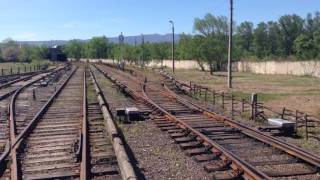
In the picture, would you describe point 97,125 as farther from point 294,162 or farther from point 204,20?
point 204,20

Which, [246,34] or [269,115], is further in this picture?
[246,34]

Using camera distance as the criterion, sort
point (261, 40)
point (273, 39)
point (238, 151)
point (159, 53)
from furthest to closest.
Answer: point (261, 40)
point (273, 39)
point (159, 53)
point (238, 151)

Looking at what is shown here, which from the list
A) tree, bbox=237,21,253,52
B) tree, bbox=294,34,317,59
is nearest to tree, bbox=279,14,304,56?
tree, bbox=237,21,253,52

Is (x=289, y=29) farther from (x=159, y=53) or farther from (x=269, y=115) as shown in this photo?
(x=269, y=115)

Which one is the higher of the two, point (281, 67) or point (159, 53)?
point (159, 53)

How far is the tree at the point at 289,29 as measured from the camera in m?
151

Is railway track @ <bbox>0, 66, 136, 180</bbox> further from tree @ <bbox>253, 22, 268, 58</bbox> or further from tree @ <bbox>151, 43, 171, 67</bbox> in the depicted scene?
tree @ <bbox>253, 22, 268, 58</bbox>

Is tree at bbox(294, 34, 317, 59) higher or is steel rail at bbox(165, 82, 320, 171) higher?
tree at bbox(294, 34, 317, 59)

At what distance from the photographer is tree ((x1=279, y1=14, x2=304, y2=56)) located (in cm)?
15075

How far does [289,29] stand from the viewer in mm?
153000

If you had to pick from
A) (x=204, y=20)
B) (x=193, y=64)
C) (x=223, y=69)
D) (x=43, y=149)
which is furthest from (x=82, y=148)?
(x=204, y=20)

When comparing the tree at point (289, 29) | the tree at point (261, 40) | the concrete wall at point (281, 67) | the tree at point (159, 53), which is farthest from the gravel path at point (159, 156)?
the tree at point (261, 40)

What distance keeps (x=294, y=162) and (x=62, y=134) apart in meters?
6.93

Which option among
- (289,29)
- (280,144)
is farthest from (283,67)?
(289,29)
